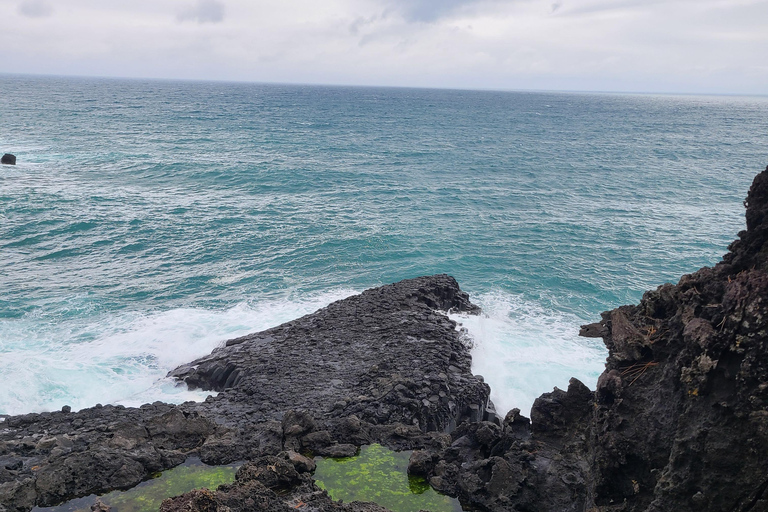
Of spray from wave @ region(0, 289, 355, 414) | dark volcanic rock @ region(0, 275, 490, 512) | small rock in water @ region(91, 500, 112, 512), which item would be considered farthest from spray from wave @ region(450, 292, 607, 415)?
small rock in water @ region(91, 500, 112, 512)

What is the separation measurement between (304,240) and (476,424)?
3445 centimetres

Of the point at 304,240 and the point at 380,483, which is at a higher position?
the point at 304,240

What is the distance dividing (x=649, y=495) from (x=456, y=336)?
55.4 feet

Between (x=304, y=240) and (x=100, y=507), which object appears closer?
(x=100, y=507)

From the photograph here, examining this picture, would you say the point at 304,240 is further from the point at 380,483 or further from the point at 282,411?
the point at 380,483

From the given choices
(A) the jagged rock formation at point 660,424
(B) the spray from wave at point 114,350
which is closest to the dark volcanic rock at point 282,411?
(B) the spray from wave at point 114,350

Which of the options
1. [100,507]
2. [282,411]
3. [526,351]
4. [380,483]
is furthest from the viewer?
[526,351]

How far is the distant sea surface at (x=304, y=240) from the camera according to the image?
3262cm

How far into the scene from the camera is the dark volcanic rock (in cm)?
1906

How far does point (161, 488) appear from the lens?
18.8m

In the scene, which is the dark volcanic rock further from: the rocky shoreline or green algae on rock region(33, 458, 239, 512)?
green algae on rock region(33, 458, 239, 512)

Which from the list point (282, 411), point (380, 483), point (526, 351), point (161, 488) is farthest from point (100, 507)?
point (526, 351)

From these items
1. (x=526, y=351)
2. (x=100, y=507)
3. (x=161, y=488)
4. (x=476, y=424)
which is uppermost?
(x=476, y=424)

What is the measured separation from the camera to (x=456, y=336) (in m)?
31.5
